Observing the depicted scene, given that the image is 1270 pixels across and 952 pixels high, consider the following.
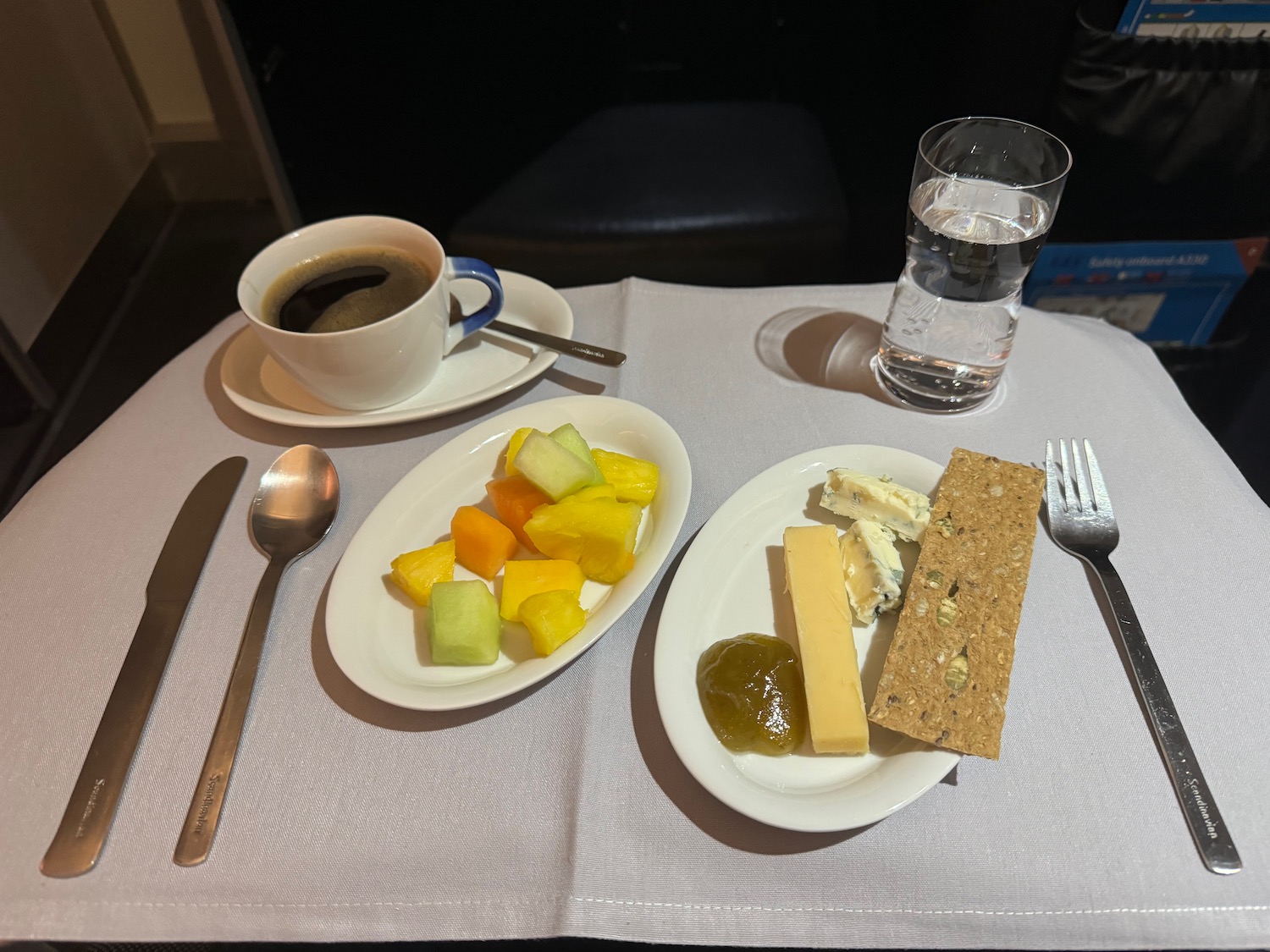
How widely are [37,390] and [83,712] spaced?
5.77 ft

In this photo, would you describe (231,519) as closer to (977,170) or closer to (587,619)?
(587,619)

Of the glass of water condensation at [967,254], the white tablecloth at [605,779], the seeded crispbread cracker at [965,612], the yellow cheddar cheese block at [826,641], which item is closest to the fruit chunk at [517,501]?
the white tablecloth at [605,779]

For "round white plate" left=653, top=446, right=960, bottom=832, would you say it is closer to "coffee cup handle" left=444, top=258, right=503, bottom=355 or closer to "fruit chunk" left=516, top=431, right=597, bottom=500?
"fruit chunk" left=516, top=431, right=597, bottom=500

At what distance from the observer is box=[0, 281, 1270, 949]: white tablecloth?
57cm

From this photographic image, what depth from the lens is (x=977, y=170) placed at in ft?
2.81

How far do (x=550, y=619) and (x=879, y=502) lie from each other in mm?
337

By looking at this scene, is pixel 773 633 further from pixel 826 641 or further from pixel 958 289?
pixel 958 289

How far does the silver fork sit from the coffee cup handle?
68 cm

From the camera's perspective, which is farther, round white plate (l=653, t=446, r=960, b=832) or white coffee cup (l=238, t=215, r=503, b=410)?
white coffee cup (l=238, t=215, r=503, b=410)

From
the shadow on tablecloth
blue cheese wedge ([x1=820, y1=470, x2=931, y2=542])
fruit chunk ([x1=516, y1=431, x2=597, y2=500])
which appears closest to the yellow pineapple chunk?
fruit chunk ([x1=516, y1=431, x2=597, y2=500])

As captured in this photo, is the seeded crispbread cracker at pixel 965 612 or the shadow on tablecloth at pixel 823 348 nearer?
the seeded crispbread cracker at pixel 965 612

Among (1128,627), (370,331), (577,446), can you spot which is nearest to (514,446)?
(577,446)

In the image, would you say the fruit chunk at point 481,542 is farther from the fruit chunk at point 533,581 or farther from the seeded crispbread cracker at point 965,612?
the seeded crispbread cracker at point 965,612

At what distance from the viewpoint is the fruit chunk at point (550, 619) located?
2.13 ft
